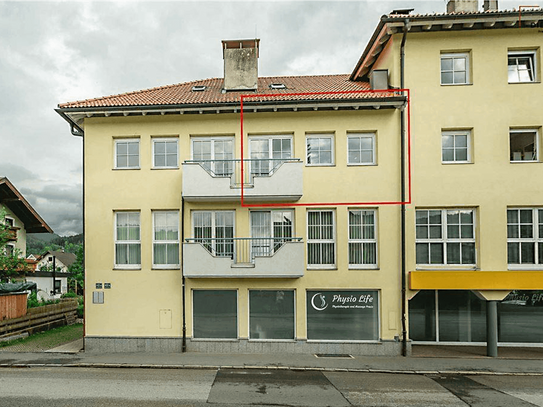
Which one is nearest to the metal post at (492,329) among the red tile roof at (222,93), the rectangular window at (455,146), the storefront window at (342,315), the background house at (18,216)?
the storefront window at (342,315)

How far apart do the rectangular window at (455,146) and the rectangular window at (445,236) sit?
1828 millimetres

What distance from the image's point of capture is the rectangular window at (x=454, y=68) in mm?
14180

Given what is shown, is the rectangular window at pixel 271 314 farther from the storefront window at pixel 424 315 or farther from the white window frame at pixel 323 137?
the storefront window at pixel 424 315

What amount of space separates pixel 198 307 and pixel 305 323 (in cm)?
379

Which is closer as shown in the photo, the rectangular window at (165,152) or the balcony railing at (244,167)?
the balcony railing at (244,167)

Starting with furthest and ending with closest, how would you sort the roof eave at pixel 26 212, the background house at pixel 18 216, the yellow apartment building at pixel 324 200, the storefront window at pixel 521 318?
1. the background house at pixel 18 216
2. the roof eave at pixel 26 212
3. the storefront window at pixel 521 318
4. the yellow apartment building at pixel 324 200

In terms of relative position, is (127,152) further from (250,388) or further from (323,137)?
(250,388)

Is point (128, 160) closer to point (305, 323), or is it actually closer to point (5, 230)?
point (305, 323)

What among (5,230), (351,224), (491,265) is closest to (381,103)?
(351,224)

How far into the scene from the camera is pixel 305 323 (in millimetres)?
13781

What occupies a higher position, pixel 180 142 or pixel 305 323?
pixel 180 142

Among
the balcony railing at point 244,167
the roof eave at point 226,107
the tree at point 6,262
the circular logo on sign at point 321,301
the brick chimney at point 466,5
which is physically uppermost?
the brick chimney at point 466,5

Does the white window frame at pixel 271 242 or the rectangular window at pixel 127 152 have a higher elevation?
the rectangular window at pixel 127 152

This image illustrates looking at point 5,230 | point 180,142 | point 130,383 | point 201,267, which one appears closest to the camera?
point 130,383
